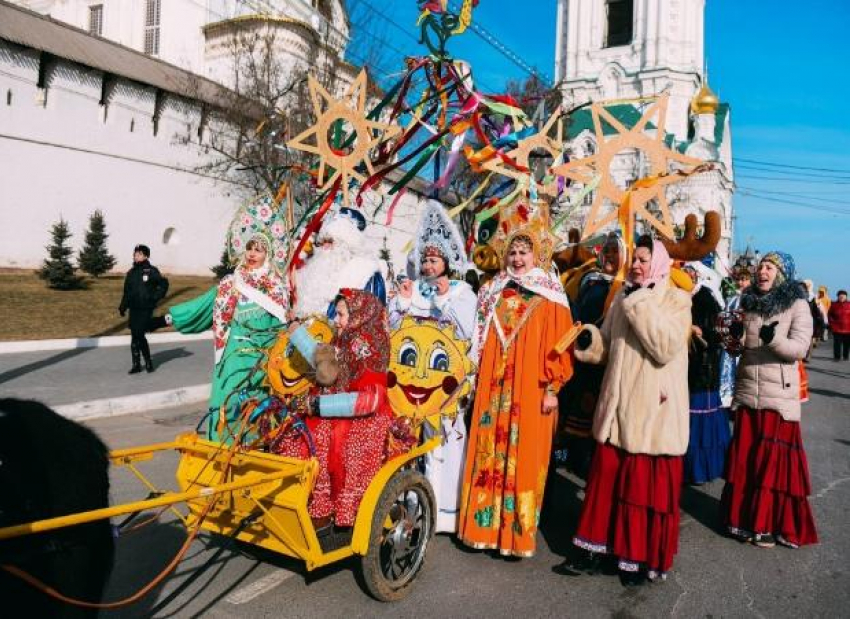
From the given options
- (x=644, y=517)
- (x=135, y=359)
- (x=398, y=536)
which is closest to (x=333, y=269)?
(x=398, y=536)

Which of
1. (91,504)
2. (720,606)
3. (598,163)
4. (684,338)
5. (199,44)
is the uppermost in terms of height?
(199,44)

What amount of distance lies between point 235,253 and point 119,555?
231cm

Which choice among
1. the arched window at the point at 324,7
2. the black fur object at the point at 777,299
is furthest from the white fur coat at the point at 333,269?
the arched window at the point at 324,7

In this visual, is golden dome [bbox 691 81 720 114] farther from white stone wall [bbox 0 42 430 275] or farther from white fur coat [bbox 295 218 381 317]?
white fur coat [bbox 295 218 381 317]

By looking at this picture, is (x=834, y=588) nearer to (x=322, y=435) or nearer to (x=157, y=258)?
(x=322, y=435)

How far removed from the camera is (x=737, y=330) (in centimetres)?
471

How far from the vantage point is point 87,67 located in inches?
891

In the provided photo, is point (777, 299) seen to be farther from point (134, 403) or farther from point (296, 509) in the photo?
point (134, 403)

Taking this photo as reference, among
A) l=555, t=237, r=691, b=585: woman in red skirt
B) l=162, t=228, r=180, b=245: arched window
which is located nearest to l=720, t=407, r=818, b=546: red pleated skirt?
l=555, t=237, r=691, b=585: woman in red skirt

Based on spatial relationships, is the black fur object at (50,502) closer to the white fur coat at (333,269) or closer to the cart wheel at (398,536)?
the cart wheel at (398,536)

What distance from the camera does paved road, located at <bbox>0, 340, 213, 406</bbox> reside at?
8.88 meters

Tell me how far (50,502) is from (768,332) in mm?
4295

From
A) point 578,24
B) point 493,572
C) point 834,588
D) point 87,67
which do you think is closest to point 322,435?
point 493,572

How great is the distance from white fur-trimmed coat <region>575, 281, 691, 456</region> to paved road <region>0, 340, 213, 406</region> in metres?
6.78
